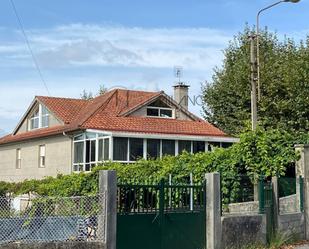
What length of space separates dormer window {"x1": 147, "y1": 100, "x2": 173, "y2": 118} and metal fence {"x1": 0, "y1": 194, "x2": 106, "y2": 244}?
22.6 meters

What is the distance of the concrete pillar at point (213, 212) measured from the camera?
13148 millimetres

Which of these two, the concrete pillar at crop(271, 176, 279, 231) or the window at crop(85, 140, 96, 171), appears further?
the window at crop(85, 140, 96, 171)

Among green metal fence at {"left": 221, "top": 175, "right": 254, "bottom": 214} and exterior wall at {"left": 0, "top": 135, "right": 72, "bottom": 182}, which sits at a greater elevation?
exterior wall at {"left": 0, "top": 135, "right": 72, "bottom": 182}

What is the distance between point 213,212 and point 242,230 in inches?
58.3

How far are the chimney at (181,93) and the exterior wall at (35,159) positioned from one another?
9516mm

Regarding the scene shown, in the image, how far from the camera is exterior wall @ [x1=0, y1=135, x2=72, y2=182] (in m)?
32.9

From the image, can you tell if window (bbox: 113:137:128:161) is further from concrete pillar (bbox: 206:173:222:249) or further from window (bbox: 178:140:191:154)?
concrete pillar (bbox: 206:173:222:249)

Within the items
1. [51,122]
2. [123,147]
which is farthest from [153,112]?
[51,122]

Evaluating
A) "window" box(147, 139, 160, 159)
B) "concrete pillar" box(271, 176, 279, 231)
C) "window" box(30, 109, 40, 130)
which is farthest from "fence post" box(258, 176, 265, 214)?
"window" box(30, 109, 40, 130)

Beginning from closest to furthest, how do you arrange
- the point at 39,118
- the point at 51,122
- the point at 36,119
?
the point at 51,122
the point at 39,118
the point at 36,119

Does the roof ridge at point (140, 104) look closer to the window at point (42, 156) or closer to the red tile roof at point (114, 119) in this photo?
the red tile roof at point (114, 119)

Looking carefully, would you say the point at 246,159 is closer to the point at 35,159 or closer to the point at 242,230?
the point at 242,230

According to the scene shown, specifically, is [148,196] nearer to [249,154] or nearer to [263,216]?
[263,216]

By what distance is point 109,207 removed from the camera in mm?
10969
